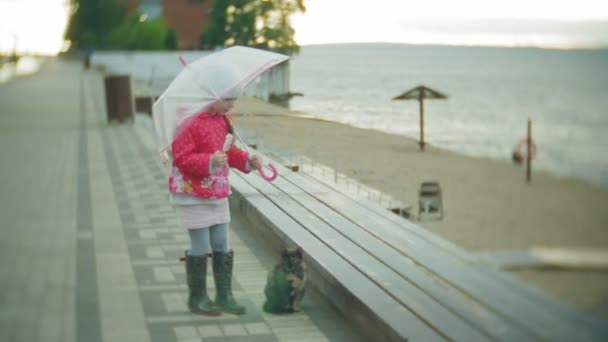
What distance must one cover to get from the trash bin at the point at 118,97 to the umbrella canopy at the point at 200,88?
13.2 metres

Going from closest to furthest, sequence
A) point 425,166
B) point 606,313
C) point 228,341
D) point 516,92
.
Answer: point 606,313
point 516,92
point 228,341
point 425,166

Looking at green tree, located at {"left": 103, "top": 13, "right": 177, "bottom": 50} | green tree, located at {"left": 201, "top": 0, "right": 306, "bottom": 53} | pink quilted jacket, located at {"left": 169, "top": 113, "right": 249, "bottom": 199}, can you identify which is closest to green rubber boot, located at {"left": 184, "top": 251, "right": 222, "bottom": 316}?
pink quilted jacket, located at {"left": 169, "top": 113, "right": 249, "bottom": 199}

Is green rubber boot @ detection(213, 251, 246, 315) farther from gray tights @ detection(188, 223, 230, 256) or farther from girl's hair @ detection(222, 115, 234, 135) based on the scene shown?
girl's hair @ detection(222, 115, 234, 135)

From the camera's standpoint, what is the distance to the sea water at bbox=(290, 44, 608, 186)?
7.51 ft

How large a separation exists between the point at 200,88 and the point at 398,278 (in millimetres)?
1452

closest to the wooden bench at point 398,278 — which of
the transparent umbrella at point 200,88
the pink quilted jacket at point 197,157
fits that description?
the pink quilted jacket at point 197,157

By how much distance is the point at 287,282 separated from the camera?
4.83 m

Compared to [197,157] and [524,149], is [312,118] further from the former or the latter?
[524,149]

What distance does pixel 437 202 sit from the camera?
6.14 metres

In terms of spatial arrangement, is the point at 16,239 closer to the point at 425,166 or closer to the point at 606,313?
the point at 425,166

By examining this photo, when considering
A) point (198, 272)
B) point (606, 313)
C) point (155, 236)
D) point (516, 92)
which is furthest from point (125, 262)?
point (606, 313)

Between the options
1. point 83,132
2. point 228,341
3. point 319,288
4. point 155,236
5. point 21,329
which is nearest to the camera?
point 228,341

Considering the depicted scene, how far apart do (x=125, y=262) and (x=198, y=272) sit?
141cm

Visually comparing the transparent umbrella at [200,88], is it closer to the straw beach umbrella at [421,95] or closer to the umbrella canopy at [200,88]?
the umbrella canopy at [200,88]
